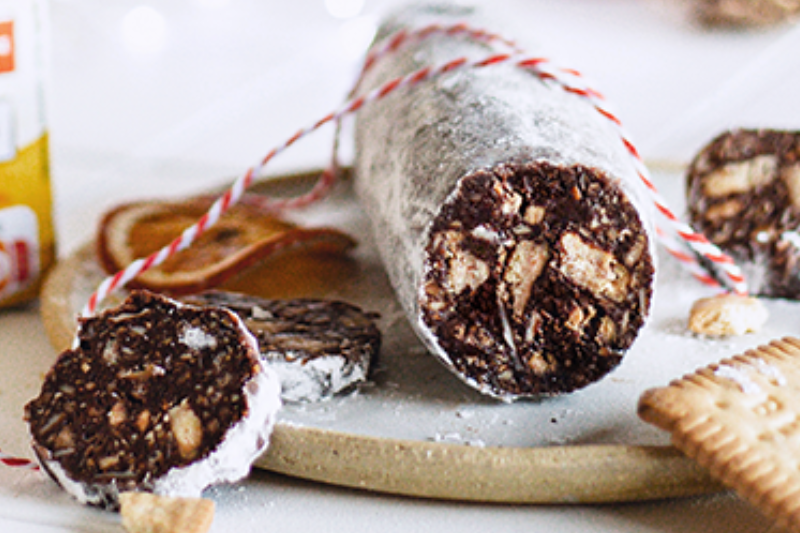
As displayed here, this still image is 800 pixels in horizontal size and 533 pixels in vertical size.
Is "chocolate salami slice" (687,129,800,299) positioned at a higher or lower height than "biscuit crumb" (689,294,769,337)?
higher

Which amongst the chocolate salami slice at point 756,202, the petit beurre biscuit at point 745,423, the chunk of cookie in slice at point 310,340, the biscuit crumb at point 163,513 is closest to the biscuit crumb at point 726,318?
the chocolate salami slice at point 756,202

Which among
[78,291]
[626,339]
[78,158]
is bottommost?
[78,158]

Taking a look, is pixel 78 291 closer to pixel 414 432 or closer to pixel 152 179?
pixel 414 432

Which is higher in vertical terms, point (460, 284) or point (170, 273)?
point (460, 284)

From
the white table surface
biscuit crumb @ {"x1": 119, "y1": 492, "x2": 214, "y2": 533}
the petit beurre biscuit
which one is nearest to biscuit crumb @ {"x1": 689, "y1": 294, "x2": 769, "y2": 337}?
the petit beurre biscuit

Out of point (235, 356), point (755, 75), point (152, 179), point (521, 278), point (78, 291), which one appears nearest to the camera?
point (235, 356)

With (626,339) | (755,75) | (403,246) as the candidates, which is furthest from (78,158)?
(755,75)

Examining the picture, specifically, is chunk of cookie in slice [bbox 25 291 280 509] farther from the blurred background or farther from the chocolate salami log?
the blurred background
